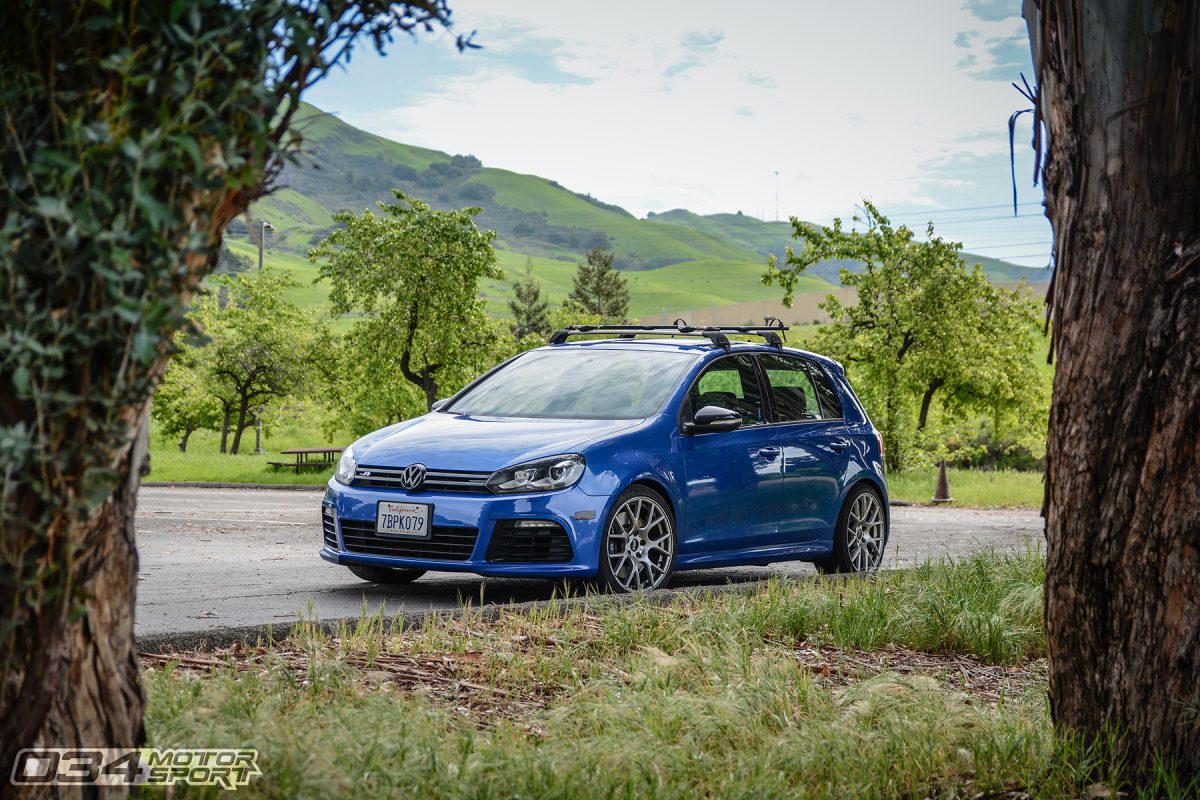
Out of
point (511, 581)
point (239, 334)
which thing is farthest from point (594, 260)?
point (511, 581)

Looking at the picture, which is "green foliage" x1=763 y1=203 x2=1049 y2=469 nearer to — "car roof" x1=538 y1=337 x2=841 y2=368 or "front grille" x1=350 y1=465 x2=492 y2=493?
"car roof" x1=538 y1=337 x2=841 y2=368

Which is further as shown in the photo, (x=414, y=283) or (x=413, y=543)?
(x=414, y=283)

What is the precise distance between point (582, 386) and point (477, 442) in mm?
1355

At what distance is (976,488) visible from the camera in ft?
98.6

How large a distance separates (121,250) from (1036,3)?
346cm

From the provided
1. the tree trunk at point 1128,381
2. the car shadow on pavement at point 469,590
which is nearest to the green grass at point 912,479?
the car shadow on pavement at point 469,590

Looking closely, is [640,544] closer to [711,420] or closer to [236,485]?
[711,420]

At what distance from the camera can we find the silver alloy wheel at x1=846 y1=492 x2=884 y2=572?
11.3 m

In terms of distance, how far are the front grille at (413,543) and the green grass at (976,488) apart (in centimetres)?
1555

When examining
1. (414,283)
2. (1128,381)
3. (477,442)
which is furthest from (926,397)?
(1128,381)

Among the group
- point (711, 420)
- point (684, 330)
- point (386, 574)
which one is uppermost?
point (684, 330)

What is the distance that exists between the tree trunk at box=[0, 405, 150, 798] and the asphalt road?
282 centimetres

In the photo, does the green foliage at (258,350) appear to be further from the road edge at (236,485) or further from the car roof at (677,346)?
the car roof at (677,346)

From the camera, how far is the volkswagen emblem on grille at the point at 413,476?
891cm
